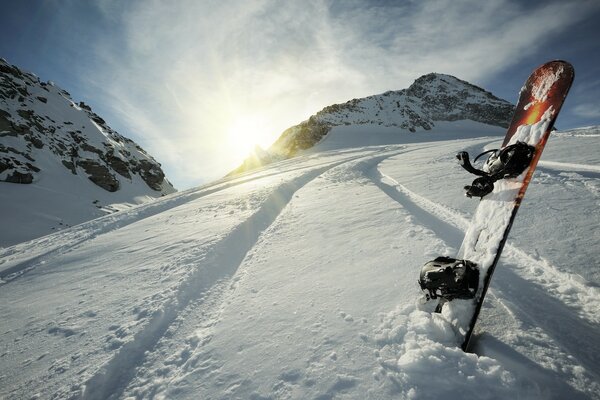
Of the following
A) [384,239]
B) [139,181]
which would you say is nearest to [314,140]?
[139,181]

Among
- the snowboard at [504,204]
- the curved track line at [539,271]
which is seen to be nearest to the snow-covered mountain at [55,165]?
the curved track line at [539,271]

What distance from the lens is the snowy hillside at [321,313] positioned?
204 centimetres

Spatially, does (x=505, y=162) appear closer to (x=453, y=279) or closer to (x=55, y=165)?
(x=453, y=279)

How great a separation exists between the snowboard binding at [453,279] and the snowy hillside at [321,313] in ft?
1.16

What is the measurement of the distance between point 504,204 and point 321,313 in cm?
202

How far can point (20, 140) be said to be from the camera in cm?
2488

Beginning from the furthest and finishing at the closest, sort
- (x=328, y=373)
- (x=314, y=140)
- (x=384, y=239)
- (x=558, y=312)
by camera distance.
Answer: (x=314, y=140), (x=384, y=239), (x=558, y=312), (x=328, y=373)

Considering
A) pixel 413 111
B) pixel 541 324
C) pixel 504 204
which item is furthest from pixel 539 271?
pixel 413 111

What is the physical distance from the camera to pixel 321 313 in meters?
2.93

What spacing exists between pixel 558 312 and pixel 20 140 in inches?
1431

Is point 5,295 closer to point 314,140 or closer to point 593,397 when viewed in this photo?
point 593,397

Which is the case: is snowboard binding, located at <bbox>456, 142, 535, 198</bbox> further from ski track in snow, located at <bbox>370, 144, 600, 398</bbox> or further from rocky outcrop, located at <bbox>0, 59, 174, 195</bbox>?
rocky outcrop, located at <bbox>0, 59, 174, 195</bbox>

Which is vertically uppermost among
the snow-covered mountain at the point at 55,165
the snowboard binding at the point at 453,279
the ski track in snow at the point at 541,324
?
the snow-covered mountain at the point at 55,165

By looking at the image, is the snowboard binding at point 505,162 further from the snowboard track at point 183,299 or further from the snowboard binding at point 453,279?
the snowboard track at point 183,299
